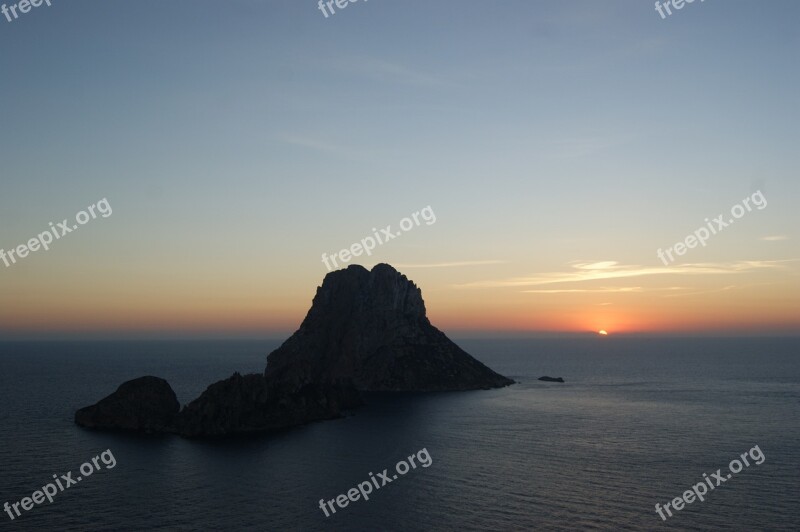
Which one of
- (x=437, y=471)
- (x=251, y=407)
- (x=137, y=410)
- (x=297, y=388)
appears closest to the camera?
(x=437, y=471)

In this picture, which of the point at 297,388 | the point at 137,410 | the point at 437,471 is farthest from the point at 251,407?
the point at 437,471

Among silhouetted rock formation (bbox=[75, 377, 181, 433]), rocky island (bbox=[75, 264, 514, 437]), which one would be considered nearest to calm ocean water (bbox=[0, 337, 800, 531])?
silhouetted rock formation (bbox=[75, 377, 181, 433])

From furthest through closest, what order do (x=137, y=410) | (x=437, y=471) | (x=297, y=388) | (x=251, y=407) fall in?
(x=297, y=388) → (x=251, y=407) → (x=137, y=410) → (x=437, y=471)

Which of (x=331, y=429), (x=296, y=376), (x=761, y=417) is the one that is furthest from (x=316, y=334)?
(x=761, y=417)

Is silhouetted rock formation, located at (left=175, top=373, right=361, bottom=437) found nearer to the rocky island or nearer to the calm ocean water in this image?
the rocky island

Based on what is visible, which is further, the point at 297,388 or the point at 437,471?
the point at 297,388

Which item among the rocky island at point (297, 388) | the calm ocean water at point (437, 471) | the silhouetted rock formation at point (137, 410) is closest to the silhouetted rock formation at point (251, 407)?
the rocky island at point (297, 388)

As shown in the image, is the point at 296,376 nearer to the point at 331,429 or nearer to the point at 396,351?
the point at 331,429

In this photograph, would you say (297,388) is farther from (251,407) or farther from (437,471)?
(437,471)
